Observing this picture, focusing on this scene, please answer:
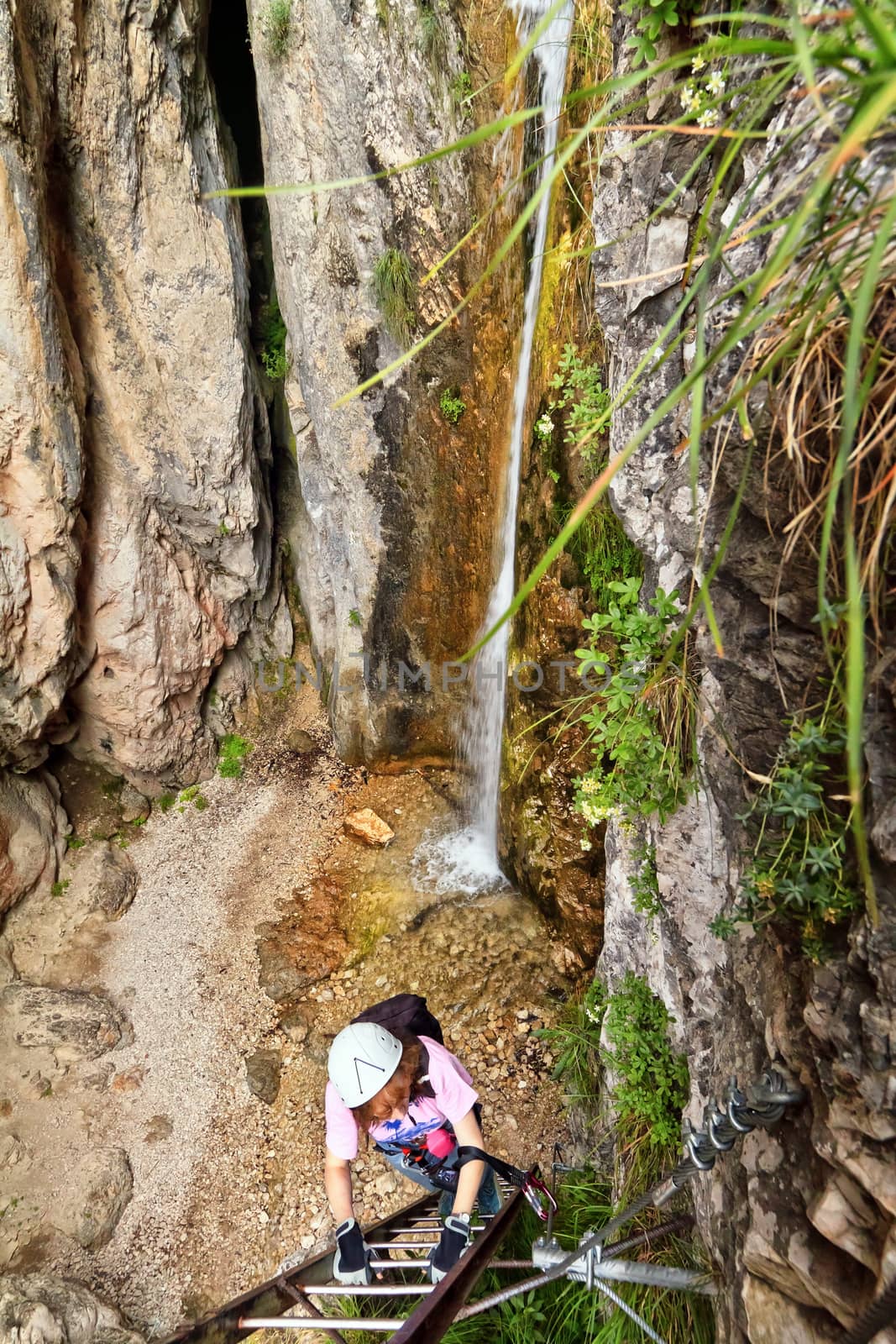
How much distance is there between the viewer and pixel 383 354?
6180 millimetres

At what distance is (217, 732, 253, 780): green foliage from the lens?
817 cm

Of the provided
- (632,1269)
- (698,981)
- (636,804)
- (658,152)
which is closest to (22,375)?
(658,152)

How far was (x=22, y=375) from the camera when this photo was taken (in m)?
5.52

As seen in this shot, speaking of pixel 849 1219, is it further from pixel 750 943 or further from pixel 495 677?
pixel 495 677

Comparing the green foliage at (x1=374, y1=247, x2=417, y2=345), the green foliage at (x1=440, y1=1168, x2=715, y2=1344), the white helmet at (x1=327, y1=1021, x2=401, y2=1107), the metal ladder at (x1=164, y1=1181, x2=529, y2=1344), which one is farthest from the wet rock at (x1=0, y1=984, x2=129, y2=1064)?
the green foliage at (x1=374, y1=247, x2=417, y2=345)

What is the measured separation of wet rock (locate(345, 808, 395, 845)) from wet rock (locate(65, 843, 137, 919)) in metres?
2.18

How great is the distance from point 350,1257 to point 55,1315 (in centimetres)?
251

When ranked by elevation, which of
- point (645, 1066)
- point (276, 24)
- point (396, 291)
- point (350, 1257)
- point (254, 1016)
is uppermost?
point (276, 24)

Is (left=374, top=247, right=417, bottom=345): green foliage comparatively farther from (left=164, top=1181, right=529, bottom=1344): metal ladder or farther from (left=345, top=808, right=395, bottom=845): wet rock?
(left=164, top=1181, right=529, bottom=1344): metal ladder

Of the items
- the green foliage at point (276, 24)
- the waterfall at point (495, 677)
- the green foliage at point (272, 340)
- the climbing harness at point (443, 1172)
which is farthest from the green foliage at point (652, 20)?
the green foliage at point (272, 340)

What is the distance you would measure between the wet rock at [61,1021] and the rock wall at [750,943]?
15.4ft

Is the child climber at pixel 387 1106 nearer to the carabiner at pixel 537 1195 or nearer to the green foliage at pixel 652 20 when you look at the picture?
the carabiner at pixel 537 1195

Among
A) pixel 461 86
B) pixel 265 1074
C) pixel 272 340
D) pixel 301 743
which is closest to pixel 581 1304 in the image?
pixel 265 1074

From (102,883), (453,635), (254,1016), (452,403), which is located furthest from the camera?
(453,635)
